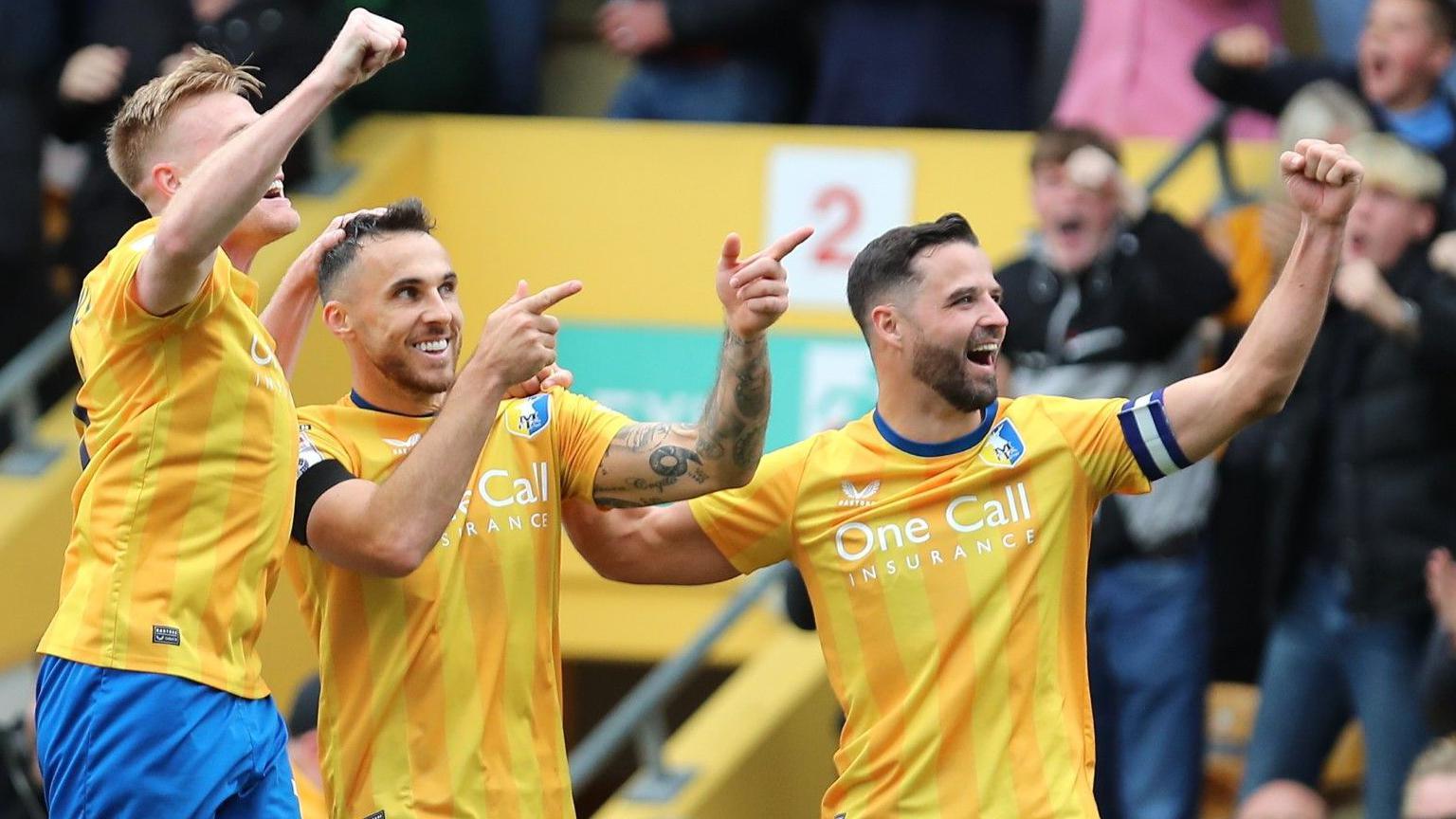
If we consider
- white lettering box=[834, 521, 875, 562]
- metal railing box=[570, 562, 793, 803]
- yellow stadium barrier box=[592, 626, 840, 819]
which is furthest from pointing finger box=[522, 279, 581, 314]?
yellow stadium barrier box=[592, 626, 840, 819]

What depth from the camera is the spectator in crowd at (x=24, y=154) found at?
8.56 metres

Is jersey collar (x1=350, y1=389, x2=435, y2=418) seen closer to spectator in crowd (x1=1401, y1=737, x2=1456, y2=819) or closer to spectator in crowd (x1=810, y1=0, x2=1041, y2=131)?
→ spectator in crowd (x1=1401, y1=737, x2=1456, y2=819)

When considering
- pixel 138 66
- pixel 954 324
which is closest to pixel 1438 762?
pixel 954 324

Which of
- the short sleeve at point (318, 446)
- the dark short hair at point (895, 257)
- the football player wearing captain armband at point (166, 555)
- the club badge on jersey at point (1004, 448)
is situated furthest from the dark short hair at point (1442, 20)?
the football player wearing captain armband at point (166, 555)

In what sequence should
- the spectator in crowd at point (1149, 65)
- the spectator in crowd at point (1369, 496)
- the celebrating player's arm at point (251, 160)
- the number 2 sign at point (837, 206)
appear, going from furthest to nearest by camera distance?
the number 2 sign at point (837, 206) → the spectator in crowd at point (1149, 65) → the spectator in crowd at point (1369, 496) → the celebrating player's arm at point (251, 160)

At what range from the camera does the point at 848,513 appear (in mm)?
5129

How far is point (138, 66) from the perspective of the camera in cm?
875

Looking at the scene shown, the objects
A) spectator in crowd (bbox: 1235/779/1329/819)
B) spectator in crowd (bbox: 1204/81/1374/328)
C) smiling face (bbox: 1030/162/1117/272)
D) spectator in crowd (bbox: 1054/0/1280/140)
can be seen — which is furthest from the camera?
spectator in crowd (bbox: 1054/0/1280/140)

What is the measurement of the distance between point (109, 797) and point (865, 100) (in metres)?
4.93

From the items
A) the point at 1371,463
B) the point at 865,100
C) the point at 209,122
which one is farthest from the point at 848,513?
the point at 865,100

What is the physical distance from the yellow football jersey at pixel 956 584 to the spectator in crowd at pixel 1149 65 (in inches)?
139

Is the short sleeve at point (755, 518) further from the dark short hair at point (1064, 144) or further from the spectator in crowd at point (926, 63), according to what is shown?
the spectator in crowd at point (926, 63)

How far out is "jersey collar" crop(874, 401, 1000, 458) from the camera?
5168 mm

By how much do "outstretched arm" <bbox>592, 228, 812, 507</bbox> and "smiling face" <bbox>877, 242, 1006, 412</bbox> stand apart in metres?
0.42
